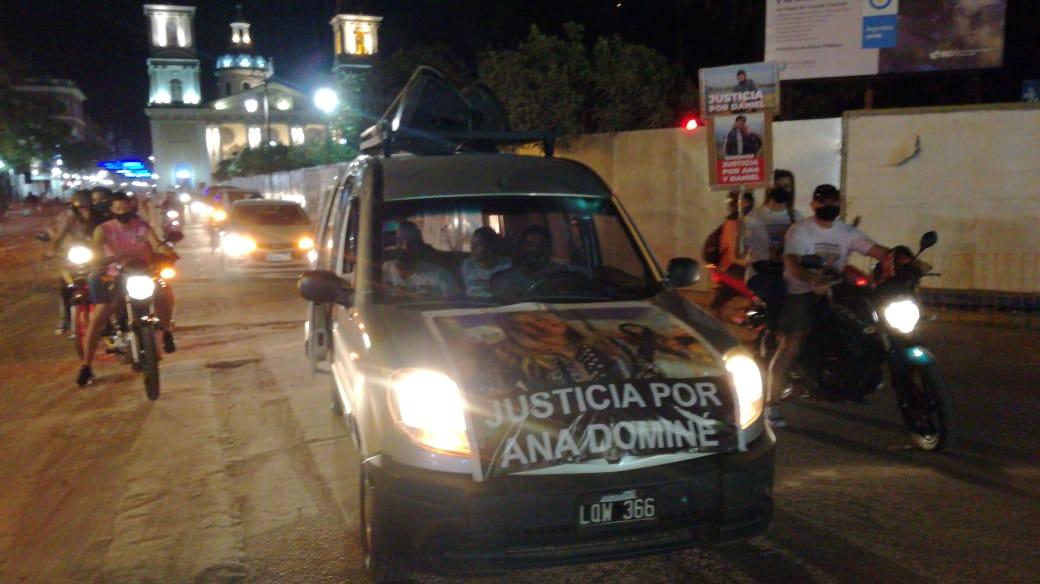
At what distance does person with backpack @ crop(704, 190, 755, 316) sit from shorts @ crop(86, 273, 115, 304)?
563cm

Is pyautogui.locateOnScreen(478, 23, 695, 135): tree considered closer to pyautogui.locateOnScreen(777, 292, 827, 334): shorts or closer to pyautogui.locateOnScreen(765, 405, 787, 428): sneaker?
pyautogui.locateOnScreen(765, 405, 787, 428): sneaker

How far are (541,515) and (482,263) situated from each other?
2.17 meters

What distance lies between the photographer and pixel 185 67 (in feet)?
344

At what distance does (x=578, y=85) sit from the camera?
21.1 meters

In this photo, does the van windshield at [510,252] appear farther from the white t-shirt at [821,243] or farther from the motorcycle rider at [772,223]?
the motorcycle rider at [772,223]

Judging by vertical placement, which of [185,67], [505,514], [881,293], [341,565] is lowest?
[341,565]

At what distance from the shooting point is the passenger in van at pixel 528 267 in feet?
16.4

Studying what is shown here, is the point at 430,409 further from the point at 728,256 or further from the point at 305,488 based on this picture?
the point at 728,256

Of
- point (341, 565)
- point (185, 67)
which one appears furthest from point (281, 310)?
point (185, 67)

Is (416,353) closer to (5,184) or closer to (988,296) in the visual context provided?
(988,296)

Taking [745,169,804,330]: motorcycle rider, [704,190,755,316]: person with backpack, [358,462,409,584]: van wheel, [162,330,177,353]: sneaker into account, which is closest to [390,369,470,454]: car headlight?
[358,462,409,584]: van wheel

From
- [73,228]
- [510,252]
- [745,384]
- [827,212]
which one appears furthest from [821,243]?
[73,228]

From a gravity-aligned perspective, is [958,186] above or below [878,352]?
above

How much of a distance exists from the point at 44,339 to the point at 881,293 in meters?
9.69
